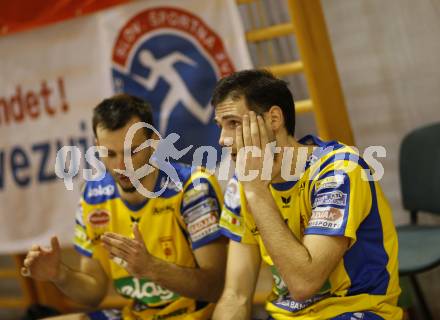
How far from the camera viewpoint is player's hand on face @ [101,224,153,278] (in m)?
1.92

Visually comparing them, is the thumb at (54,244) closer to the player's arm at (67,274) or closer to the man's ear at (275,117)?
the player's arm at (67,274)

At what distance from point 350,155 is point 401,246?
0.78 m

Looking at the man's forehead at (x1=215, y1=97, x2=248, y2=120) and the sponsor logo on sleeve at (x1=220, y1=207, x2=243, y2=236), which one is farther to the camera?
the sponsor logo on sleeve at (x1=220, y1=207, x2=243, y2=236)

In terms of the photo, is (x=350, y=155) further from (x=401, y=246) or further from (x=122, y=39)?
(x=122, y=39)

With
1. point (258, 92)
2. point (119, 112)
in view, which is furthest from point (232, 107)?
point (119, 112)

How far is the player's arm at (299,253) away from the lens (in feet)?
5.29

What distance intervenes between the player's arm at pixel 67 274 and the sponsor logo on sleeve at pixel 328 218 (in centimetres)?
96

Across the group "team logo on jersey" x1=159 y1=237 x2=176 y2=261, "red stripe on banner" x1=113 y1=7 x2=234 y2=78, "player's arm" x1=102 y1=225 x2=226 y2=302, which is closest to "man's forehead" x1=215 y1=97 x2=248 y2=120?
"player's arm" x1=102 y1=225 x2=226 y2=302

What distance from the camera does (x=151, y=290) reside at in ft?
7.22

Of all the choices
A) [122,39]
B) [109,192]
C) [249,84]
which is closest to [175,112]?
[122,39]

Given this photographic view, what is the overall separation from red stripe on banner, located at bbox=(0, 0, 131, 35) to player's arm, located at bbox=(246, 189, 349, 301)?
1689mm

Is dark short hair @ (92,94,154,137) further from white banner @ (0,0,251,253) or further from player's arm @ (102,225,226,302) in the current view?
white banner @ (0,0,251,253)

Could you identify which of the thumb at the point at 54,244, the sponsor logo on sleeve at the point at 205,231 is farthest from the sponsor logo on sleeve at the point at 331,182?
the thumb at the point at 54,244

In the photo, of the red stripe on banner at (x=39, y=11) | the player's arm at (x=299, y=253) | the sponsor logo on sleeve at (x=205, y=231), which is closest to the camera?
the player's arm at (x=299, y=253)
